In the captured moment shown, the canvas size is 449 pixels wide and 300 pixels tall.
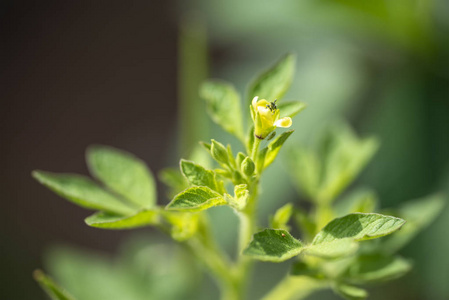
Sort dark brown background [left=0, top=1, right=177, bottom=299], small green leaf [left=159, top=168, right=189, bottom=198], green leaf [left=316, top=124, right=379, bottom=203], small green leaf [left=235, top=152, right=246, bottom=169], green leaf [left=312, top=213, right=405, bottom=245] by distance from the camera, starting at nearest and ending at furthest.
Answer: green leaf [left=312, top=213, right=405, bottom=245], small green leaf [left=235, top=152, right=246, bottom=169], small green leaf [left=159, top=168, right=189, bottom=198], green leaf [left=316, top=124, right=379, bottom=203], dark brown background [left=0, top=1, right=177, bottom=299]

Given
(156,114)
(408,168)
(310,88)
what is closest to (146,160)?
(156,114)

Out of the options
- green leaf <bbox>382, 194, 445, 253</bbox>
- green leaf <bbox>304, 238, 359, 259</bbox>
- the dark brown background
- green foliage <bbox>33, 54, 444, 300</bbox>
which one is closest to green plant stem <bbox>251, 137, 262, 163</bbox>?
green foliage <bbox>33, 54, 444, 300</bbox>

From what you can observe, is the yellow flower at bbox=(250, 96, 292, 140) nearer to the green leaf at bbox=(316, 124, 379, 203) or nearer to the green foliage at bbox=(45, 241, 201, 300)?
the green leaf at bbox=(316, 124, 379, 203)

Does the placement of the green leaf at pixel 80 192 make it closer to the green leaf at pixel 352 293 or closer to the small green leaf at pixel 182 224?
the small green leaf at pixel 182 224

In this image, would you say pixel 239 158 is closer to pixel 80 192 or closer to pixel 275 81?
pixel 275 81

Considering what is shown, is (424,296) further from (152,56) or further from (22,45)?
(22,45)

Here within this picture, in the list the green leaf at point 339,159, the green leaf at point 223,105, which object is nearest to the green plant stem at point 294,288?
the green leaf at point 339,159
